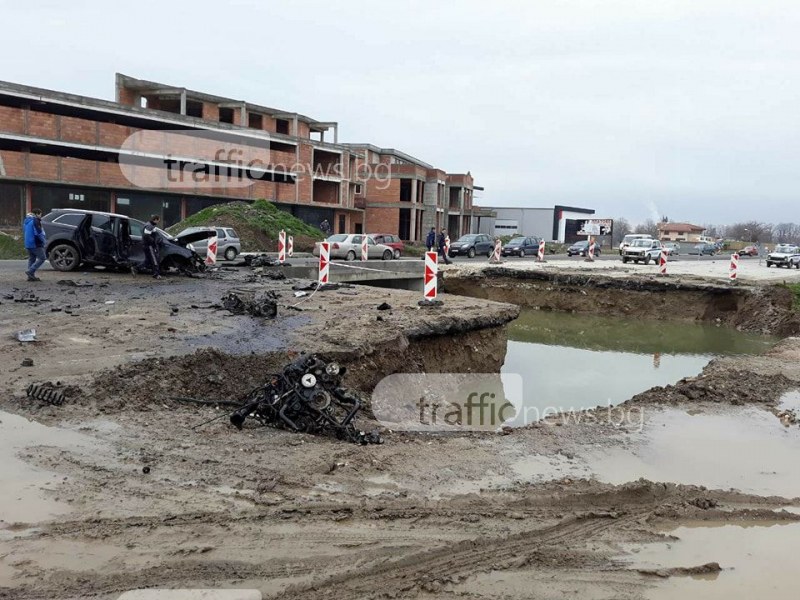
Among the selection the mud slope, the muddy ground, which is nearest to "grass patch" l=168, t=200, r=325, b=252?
the mud slope

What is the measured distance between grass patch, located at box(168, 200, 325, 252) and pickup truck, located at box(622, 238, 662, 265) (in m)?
18.5

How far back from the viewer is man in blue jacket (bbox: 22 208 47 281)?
46.2 feet

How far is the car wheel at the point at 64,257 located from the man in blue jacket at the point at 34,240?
1774 millimetres

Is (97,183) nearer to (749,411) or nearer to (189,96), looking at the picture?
(189,96)

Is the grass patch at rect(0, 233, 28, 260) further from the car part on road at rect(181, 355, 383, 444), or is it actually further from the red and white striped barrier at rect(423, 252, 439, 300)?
the car part on road at rect(181, 355, 383, 444)

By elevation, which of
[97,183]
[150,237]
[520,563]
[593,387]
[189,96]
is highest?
[189,96]

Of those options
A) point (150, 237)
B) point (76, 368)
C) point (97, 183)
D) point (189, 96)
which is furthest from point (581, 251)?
point (76, 368)

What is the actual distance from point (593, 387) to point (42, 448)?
389 inches

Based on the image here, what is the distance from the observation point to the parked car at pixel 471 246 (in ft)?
132

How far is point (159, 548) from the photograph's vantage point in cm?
379

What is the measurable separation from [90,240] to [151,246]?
1.47 meters

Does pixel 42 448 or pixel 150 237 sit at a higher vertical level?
pixel 150 237

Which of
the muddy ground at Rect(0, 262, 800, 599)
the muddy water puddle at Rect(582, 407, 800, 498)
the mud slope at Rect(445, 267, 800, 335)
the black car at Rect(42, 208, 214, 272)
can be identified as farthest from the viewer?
the mud slope at Rect(445, 267, 800, 335)

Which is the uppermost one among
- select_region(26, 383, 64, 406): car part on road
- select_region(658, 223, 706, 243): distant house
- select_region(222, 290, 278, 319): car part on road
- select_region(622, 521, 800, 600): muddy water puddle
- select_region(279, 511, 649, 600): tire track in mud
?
select_region(658, 223, 706, 243): distant house
